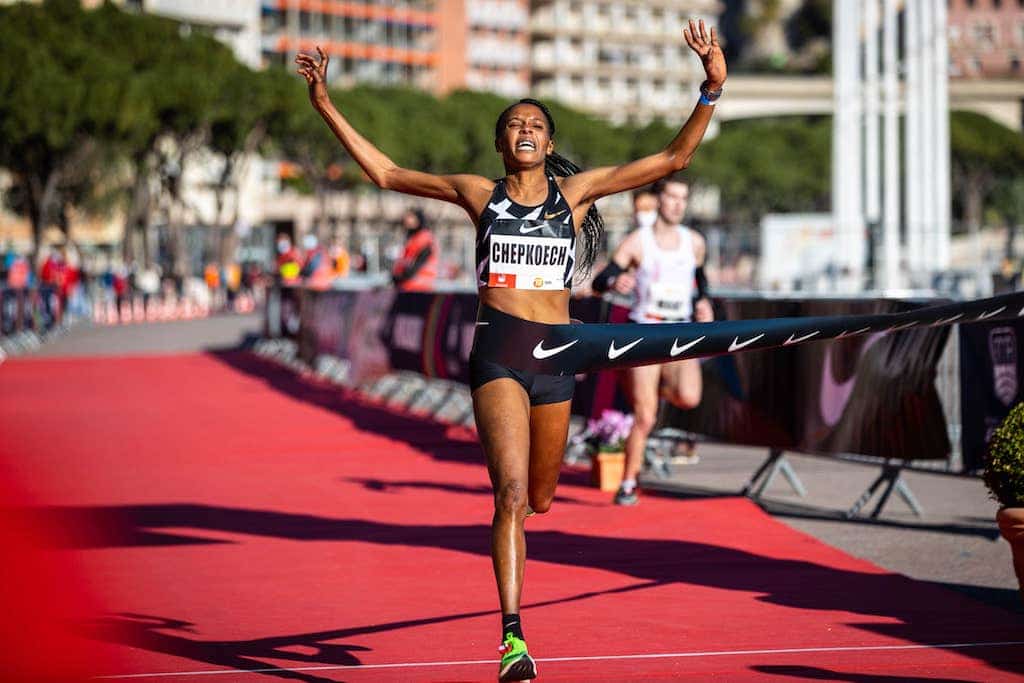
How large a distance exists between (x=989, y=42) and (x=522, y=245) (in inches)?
1375

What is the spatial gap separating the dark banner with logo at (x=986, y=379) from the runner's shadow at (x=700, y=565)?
1464mm

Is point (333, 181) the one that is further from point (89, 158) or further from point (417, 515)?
point (417, 515)

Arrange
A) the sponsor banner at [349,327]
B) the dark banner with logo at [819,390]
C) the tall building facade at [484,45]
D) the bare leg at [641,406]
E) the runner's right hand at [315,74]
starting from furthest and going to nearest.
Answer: the tall building facade at [484,45] → the sponsor banner at [349,327] → the bare leg at [641,406] → the dark banner with logo at [819,390] → the runner's right hand at [315,74]

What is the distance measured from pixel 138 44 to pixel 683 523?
59.4m

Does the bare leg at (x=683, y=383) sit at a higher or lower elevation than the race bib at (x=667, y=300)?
lower

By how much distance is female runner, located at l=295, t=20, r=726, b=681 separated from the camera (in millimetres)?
6824

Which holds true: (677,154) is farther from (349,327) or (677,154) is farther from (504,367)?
(349,327)

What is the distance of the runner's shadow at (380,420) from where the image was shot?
16531 mm

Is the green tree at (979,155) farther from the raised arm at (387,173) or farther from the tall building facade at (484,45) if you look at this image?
the raised arm at (387,173)

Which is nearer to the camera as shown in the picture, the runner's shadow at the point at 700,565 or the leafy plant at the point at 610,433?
the runner's shadow at the point at 700,565

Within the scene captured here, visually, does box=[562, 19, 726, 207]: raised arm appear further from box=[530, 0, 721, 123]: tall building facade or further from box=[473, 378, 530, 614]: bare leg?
box=[530, 0, 721, 123]: tall building facade

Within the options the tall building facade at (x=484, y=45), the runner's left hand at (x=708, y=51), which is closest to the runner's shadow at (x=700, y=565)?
the runner's left hand at (x=708, y=51)

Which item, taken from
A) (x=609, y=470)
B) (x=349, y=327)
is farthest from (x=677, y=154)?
(x=349, y=327)

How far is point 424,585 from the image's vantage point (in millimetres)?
9062
